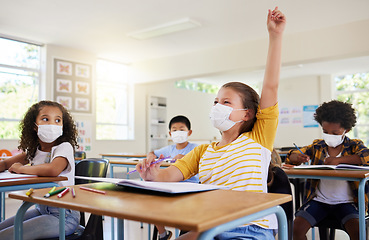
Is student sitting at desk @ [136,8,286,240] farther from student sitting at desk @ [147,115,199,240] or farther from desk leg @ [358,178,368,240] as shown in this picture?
student sitting at desk @ [147,115,199,240]

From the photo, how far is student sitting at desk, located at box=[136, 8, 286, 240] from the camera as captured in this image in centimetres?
112

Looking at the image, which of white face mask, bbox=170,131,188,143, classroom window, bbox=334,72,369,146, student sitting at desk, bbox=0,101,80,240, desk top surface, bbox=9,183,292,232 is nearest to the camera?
desk top surface, bbox=9,183,292,232

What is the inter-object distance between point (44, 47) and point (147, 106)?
2851mm

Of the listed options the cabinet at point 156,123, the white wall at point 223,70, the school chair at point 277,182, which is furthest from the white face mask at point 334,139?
the cabinet at point 156,123

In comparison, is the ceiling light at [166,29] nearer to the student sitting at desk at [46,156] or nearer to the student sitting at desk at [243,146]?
the student sitting at desk at [46,156]

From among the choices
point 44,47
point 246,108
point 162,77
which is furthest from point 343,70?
point 246,108

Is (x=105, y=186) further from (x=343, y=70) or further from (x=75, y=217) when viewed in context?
(x=343, y=70)

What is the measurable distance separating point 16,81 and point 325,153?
5530 millimetres

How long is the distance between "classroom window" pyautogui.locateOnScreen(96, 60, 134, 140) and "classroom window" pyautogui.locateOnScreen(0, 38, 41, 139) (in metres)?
1.53

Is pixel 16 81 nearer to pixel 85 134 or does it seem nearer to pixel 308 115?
pixel 85 134

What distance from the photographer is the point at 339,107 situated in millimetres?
2262

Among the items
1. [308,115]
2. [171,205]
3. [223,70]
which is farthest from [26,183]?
[308,115]

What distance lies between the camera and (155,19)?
5.29 m

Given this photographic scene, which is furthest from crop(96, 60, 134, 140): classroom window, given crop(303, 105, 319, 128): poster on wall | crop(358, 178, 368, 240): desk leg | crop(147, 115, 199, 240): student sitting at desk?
crop(358, 178, 368, 240): desk leg
